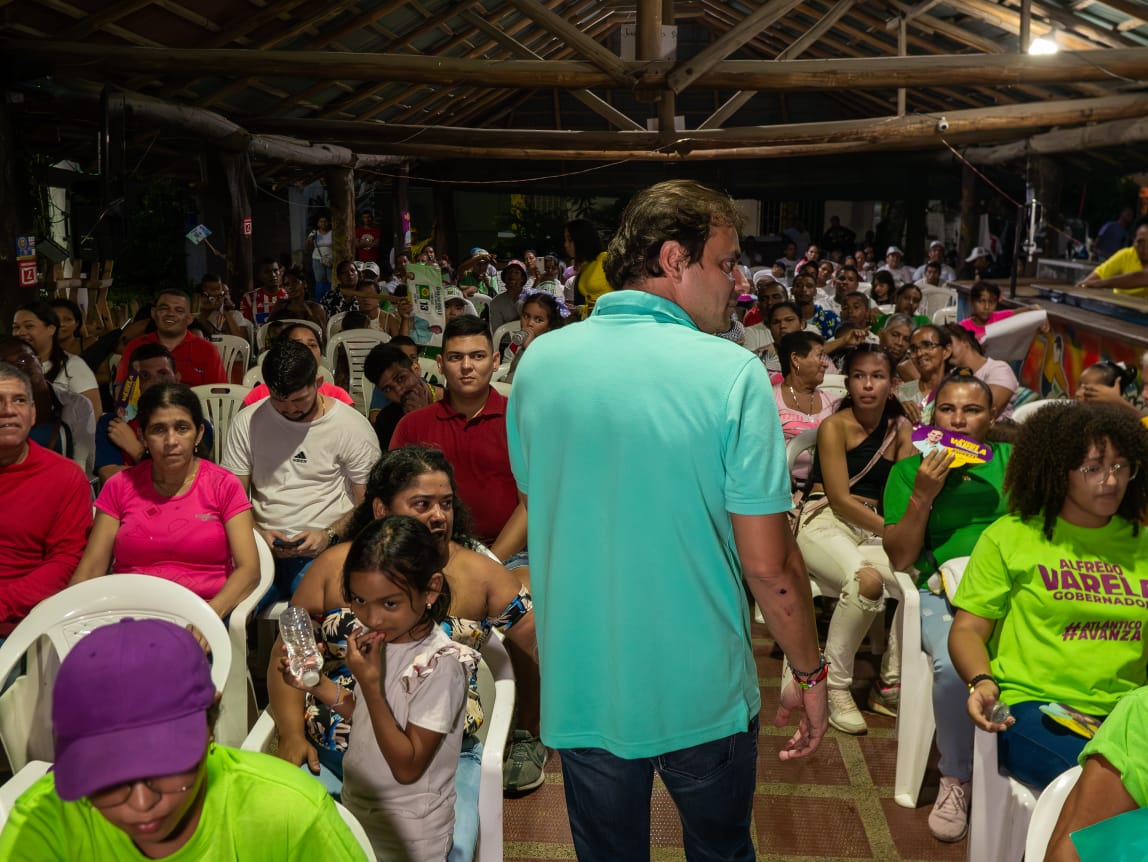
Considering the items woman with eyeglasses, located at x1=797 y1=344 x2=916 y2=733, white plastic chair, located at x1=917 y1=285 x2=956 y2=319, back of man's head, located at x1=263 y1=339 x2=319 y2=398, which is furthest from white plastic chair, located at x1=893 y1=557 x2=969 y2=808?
white plastic chair, located at x1=917 y1=285 x2=956 y2=319

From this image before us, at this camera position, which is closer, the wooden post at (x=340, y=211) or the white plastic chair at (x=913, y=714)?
the white plastic chair at (x=913, y=714)

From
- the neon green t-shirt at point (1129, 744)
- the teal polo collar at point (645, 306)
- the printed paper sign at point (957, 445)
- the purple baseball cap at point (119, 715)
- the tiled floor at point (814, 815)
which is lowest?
the tiled floor at point (814, 815)

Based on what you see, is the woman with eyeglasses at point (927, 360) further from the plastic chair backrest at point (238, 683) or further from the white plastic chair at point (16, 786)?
the white plastic chair at point (16, 786)

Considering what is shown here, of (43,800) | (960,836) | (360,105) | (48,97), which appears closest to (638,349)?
(43,800)

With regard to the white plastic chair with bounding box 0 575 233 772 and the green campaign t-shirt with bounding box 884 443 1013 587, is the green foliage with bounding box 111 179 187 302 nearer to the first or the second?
the white plastic chair with bounding box 0 575 233 772

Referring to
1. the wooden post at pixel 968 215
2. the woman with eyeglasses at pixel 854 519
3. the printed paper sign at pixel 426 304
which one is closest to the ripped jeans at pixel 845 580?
the woman with eyeglasses at pixel 854 519

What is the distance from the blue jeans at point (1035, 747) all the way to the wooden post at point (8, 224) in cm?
593

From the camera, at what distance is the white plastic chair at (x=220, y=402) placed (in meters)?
4.92

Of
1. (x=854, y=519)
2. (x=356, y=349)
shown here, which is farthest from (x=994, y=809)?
(x=356, y=349)

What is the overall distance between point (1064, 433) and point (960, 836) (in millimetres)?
1131

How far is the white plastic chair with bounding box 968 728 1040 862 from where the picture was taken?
236cm

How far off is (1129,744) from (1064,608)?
80 centimetres

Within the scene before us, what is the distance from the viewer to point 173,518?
3.10 m

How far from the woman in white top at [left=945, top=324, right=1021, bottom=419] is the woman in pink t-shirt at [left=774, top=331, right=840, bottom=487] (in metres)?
0.89
